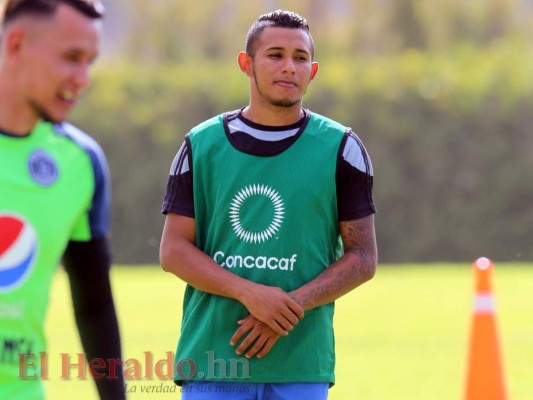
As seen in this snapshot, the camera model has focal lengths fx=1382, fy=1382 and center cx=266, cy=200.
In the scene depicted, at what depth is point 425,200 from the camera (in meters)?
30.2

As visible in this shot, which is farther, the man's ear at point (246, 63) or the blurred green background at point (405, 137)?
the blurred green background at point (405, 137)

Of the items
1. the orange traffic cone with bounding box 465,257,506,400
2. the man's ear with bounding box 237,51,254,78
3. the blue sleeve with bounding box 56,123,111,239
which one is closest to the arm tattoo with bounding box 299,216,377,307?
the man's ear with bounding box 237,51,254,78

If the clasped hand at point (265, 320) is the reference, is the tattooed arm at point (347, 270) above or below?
above

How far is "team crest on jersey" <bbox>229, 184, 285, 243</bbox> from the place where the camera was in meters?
5.12

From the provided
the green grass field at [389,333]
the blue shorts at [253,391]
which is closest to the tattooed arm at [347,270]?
the blue shorts at [253,391]

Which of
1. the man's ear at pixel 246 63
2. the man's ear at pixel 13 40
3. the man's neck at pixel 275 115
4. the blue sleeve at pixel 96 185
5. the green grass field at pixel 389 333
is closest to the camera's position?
the man's ear at pixel 13 40

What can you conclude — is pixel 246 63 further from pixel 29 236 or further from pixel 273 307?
pixel 29 236

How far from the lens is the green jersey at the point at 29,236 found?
3.45m

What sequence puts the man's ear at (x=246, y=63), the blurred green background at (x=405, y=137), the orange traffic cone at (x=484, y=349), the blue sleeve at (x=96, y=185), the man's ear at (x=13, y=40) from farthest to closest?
1. the blurred green background at (x=405, y=137)
2. the orange traffic cone at (x=484, y=349)
3. the man's ear at (x=246, y=63)
4. the blue sleeve at (x=96, y=185)
5. the man's ear at (x=13, y=40)

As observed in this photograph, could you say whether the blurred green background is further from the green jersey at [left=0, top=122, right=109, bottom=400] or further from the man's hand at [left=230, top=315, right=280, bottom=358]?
the green jersey at [left=0, top=122, right=109, bottom=400]

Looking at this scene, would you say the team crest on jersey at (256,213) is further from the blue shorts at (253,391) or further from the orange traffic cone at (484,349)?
the orange traffic cone at (484,349)

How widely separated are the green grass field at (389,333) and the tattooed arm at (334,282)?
1.17 metres

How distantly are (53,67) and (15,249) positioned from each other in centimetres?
47

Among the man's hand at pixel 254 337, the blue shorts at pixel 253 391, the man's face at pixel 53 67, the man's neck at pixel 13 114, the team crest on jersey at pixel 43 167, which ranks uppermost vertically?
the man's face at pixel 53 67
